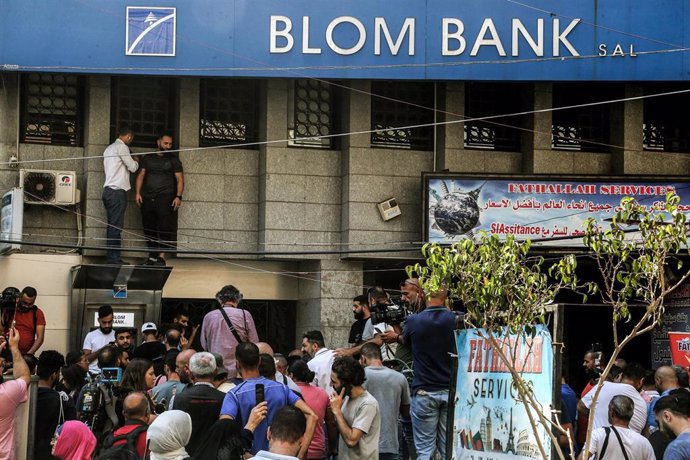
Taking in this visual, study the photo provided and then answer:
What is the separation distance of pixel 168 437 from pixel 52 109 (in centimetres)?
1421

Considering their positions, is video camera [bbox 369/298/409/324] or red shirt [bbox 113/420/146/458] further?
video camera [bbox 369/298/409/324]

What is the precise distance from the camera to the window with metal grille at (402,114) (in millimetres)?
23219

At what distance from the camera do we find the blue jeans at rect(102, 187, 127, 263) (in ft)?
70.5

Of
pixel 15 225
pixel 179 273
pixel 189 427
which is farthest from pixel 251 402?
pixel 179 273

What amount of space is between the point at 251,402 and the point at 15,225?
1128 cm

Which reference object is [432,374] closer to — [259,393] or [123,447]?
[259,393]

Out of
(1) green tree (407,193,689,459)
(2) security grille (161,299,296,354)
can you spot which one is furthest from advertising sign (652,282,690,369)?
(1) green tree (407,193,689,459)

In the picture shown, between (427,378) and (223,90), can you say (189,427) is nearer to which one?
(427,378)

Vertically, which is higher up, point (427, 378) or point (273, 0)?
point (273, 0)

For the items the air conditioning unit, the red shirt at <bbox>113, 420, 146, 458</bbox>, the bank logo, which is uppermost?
the bank logo

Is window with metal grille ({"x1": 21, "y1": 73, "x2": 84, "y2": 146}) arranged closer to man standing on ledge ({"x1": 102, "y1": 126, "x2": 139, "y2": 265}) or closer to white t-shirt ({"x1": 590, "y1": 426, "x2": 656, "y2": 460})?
man standing on ledge ({"x1": 102, "y1": 126, "x2": 139, "y2": 265})

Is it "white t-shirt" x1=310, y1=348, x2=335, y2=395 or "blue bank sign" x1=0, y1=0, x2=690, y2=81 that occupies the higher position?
"blue bank sign" x1=0, y1=0, x2=690, y2=81

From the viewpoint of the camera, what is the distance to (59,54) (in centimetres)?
2045

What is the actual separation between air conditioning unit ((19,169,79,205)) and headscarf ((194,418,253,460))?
40.1 ft
